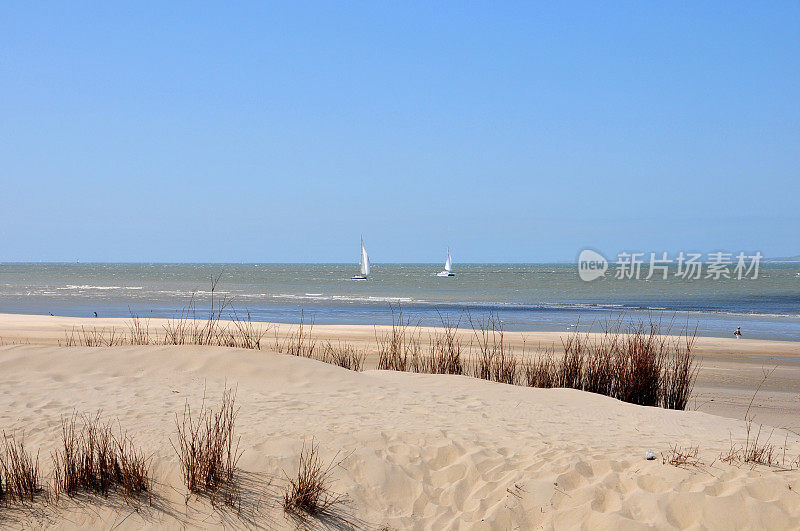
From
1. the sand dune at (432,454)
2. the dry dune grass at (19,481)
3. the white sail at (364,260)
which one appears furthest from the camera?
the white sail at (364,260)

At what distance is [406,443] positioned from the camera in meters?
5.54

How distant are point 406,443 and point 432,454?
283 millimetres

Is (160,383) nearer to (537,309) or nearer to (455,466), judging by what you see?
(455,466)

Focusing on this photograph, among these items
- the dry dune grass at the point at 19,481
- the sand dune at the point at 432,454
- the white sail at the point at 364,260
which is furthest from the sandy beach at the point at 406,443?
the white sail at the point at 364,260

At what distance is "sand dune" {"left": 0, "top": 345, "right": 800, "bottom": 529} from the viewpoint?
179 inches

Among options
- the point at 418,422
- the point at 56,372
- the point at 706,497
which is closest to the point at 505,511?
the point at 706,497

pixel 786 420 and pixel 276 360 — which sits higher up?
pixel 276 360

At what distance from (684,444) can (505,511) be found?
6.99ft

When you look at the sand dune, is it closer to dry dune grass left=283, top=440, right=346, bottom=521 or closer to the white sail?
dry dune grass left=283, top=440, right=346, bottom=521

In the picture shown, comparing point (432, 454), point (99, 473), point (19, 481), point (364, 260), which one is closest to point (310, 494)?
point (432, 454)

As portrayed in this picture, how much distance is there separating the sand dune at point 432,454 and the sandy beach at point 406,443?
1 cm

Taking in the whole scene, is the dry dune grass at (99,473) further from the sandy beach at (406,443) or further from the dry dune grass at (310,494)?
the dry dune grass at (310,494)

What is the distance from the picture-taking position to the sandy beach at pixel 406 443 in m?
4.57

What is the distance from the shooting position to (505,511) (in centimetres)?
465
